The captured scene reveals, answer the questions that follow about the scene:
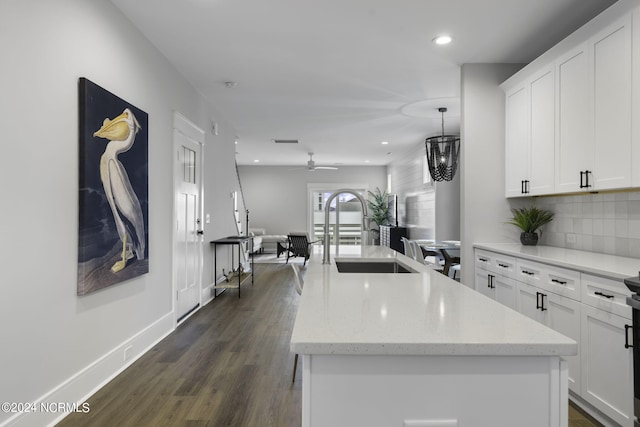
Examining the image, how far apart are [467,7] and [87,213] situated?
2935 millimetres

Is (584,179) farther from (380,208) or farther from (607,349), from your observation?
(380,208)

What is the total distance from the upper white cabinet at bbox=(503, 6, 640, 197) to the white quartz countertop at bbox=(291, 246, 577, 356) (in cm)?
166

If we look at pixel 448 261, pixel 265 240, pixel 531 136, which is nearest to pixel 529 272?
pixel 531 136

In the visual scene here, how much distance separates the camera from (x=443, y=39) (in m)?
3.33

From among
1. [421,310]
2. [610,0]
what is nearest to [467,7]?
[610,0]

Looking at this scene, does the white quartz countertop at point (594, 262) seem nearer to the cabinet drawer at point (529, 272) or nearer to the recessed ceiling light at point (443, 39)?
the cabinet drawer at point (529, 272)

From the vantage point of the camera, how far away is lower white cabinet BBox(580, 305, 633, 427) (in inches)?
76.4

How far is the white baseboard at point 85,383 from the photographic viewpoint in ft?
6.77

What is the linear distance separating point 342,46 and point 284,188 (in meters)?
8.55

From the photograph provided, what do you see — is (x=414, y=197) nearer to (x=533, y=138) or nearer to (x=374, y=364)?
(x=533, y=138)

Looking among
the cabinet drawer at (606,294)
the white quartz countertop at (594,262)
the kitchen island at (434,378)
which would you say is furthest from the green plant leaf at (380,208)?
the kitchen island at (434,378)

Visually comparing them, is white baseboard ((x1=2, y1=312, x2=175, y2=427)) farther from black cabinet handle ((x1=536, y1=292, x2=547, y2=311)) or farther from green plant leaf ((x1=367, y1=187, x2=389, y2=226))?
green plant leaf ((x1=367, y1=187, x2=389, y2=226))

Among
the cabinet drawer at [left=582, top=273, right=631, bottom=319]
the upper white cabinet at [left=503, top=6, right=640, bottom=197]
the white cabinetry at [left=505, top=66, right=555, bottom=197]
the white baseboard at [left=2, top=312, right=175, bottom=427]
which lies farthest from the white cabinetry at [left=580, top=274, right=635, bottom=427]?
the white baseboard at [left=2, top=312, right=175, bottom=427]

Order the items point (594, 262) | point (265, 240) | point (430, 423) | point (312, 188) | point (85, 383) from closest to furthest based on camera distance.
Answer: point (430, 423)
point (594, 262)
point (85, 383)
point (265, 240)
point (312, 188)
